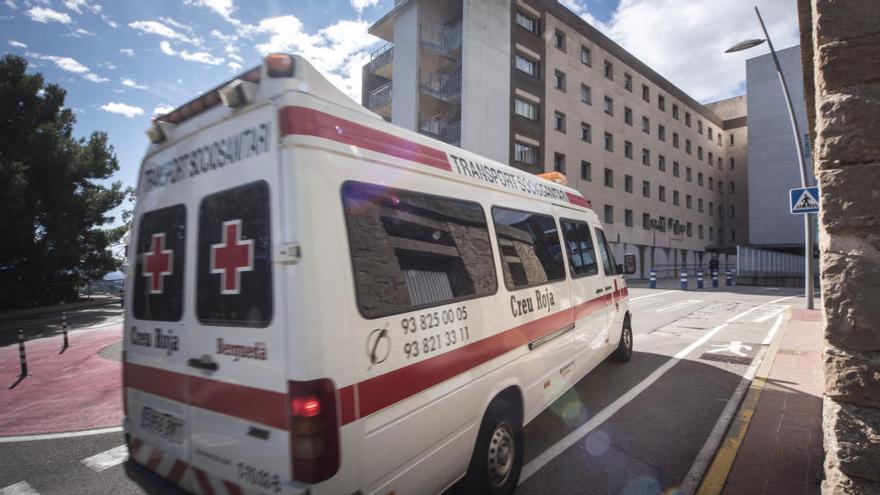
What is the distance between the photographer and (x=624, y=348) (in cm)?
675

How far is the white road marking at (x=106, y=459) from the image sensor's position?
3.94 meters

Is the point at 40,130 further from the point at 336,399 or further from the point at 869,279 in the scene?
the point at 869,279

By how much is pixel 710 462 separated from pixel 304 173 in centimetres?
400

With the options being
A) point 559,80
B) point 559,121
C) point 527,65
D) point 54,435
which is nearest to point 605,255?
point 54,435

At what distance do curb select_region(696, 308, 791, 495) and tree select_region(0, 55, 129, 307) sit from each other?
76.6 ft

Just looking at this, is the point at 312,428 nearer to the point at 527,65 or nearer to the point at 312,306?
the point at 312,306

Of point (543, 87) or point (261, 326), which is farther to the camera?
point (543, 87)

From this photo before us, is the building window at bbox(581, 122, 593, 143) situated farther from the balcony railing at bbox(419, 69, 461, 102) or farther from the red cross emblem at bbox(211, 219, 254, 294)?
the red cross emblem at bbox(211, 219, 254, 294)

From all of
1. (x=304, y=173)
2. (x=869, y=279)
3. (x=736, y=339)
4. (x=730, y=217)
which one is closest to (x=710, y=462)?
(x=869, y=279)

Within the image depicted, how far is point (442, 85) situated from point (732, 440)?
23.7 m

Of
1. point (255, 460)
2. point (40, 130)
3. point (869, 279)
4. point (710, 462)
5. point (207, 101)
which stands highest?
point (40, 130)

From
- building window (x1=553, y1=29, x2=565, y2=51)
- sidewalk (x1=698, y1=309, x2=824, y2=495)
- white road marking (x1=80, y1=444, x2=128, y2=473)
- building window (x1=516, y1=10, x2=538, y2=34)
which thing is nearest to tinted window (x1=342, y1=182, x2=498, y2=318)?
sidewalk (x1=698, y1=309, x2=824, y2=495)

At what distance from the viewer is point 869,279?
68.6 inches

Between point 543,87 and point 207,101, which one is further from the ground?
point 543,87
